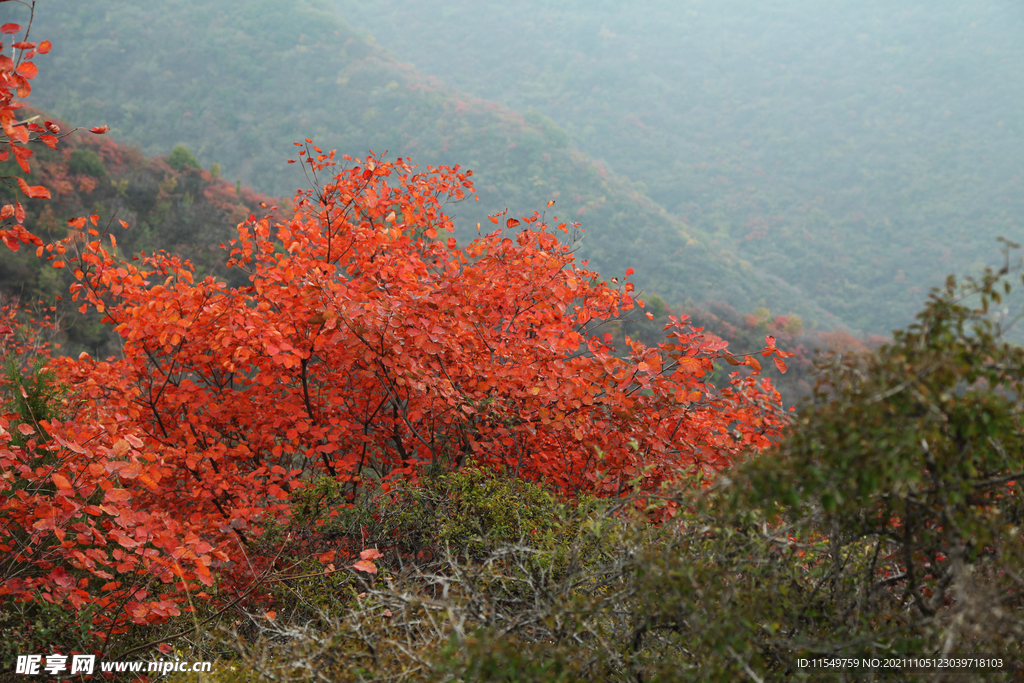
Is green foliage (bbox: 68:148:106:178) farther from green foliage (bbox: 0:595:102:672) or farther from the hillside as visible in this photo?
green foliage (bbox: 0:595:102:672)

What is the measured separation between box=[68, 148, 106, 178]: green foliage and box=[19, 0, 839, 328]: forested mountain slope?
17.9 m

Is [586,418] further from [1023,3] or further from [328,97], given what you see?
[1023,3]

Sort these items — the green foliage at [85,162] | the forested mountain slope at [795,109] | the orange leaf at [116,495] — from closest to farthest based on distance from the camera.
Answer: the orange leaf at [116,495]
the green foliage at [85,162]
the forested mountain slope at [795,109]

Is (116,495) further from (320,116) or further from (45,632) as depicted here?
(320,116)

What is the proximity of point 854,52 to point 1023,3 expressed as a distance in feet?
54.8

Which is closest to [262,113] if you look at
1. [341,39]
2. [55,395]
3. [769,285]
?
[341,39]

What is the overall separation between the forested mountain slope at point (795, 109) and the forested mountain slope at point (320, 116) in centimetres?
837

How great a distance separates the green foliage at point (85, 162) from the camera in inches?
589

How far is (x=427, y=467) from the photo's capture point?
3654mm

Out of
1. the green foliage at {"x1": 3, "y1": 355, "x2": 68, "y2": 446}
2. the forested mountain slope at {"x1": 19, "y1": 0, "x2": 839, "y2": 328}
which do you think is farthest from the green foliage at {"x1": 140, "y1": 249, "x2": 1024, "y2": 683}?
the forested mountain slope at {"x1": 19, "y1": 0, "x2": 839, "y2": 328}

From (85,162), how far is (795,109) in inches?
2384

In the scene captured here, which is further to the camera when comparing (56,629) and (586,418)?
→ (586,418)

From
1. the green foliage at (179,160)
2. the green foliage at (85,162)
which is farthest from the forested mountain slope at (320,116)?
the green foliage at (85,162)

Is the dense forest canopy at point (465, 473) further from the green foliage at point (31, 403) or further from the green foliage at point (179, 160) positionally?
the green foliage at point (179, 160)
